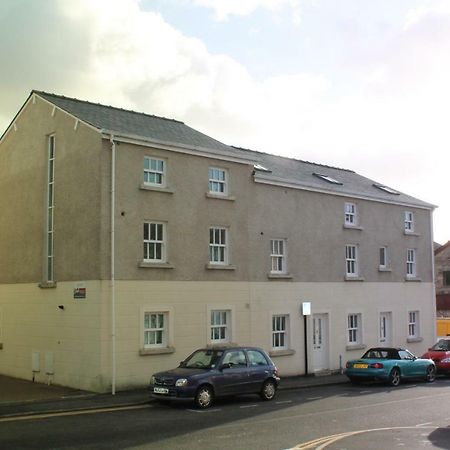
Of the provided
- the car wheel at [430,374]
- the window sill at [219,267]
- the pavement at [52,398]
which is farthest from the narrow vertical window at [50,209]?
the car wheel at [430,374]

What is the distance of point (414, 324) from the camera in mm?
32500

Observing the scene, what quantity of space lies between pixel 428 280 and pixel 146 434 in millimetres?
24531

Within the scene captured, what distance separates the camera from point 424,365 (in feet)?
80.8

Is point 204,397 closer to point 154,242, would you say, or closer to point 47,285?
point 154,242

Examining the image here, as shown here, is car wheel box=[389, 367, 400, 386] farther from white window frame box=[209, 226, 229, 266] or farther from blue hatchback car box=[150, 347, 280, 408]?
white window frame box=[209, 226, 229, 266]

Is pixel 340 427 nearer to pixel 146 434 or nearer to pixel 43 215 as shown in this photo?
pixel 146 434

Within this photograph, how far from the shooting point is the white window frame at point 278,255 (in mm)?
25480

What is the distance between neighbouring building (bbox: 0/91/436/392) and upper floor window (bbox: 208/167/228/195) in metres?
0.05

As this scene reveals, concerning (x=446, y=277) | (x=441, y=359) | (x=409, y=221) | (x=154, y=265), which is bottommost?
(x=441, y=359)

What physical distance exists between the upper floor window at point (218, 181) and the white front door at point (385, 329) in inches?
456

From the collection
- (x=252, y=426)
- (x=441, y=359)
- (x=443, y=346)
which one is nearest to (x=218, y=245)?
(x=252, y=426)

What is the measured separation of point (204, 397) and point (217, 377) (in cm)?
70

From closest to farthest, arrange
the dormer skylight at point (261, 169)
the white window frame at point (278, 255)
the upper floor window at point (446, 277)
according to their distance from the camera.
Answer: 1. the white window frame at point (278, 255)
2. the dormer skylight at point (261, 169)
3. the upper floor window at point (446, 277)

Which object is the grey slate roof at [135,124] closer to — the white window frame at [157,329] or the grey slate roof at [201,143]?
the grey slate roof at [201,143]
